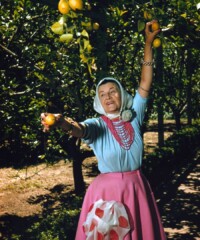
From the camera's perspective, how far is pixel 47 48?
20.7 feet

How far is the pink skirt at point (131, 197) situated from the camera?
2779 millimetres

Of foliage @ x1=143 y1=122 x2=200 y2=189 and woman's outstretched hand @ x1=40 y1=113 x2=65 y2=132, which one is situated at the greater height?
woman's outstretched hand @ x1=40 y1=113 x2=65 y2=132

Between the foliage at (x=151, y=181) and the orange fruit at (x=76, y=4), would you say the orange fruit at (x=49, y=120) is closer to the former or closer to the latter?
the orange fruit at (x=76, y=4)

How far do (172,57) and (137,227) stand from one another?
50.1 feet

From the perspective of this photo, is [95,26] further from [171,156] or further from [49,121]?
[171,156]

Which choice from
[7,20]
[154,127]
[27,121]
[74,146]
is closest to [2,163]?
[74,146]

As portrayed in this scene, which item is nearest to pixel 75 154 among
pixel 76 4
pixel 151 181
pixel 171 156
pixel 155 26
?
pixel 151 181

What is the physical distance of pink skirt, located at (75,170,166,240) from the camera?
278 centimetres

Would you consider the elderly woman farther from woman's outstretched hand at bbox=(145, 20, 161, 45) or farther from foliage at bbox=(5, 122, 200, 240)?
foliage at bbox=(5, 122, 200, 240)

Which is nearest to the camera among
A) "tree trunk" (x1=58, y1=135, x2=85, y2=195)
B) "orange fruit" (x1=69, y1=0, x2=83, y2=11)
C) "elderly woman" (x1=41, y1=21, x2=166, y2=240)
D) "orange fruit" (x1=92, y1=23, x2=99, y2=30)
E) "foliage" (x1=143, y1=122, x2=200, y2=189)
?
"orange fruit" (x1=69, y1=0, x2=83, y2=11)

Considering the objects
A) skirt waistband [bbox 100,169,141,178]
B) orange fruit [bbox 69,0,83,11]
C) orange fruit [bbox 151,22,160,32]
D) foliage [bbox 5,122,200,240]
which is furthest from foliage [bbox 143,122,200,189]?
orange fruit [bbox 69,0,83,11]

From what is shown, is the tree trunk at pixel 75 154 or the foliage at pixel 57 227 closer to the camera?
the foliage at pixel 57 227

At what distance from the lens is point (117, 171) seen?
2.76 meters

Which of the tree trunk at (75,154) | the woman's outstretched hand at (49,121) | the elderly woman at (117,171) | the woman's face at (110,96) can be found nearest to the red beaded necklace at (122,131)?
the elderly woman at (117,171)
